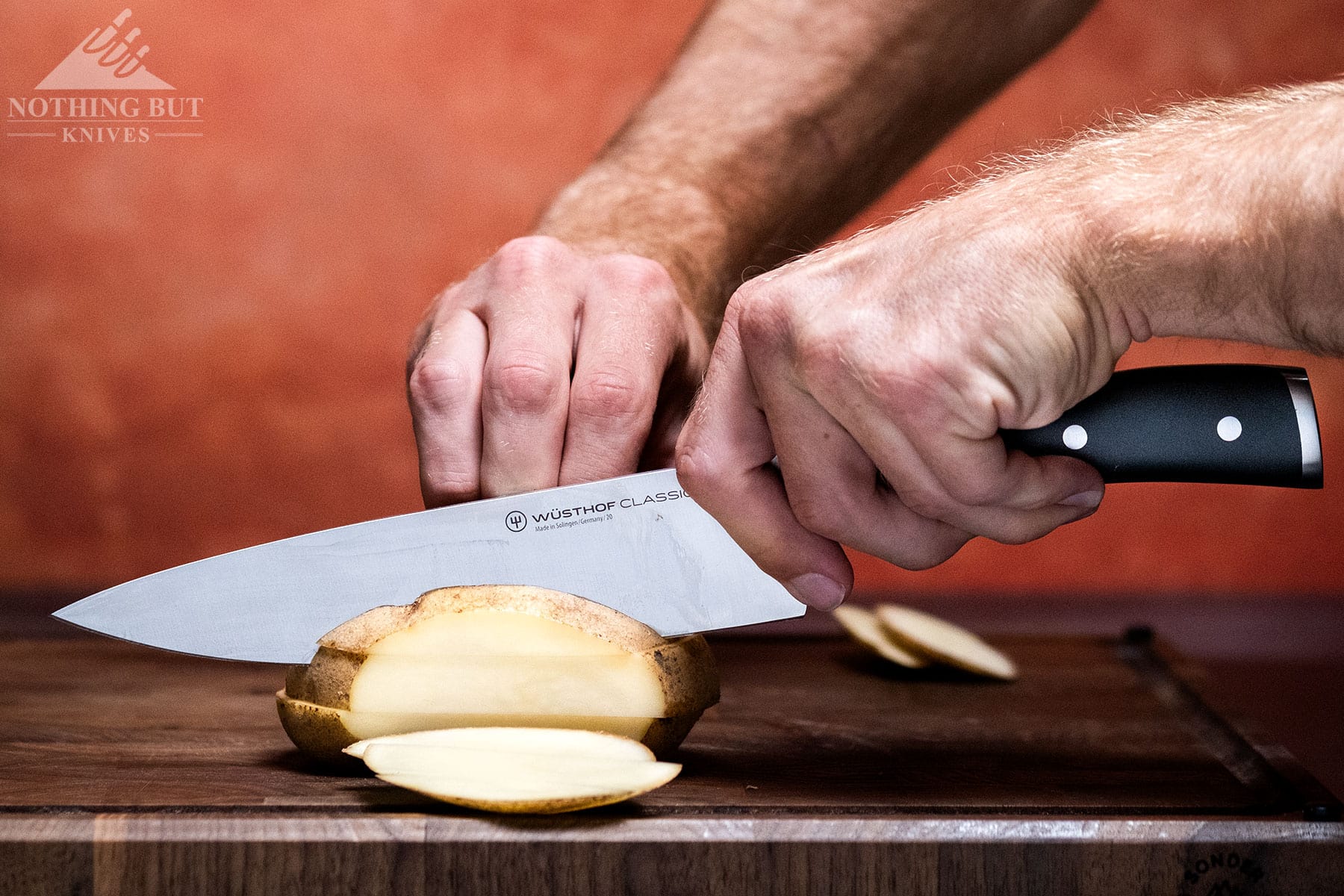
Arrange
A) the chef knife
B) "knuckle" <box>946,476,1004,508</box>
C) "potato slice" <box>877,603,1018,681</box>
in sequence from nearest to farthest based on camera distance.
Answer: "knuckle" <box>946,476,1004,508</box> → the chef knife → "potato slice" <box>877,603,1018,681</box>

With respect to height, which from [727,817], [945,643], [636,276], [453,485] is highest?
[636,276]

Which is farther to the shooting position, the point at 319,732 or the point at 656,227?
the point at 656,227

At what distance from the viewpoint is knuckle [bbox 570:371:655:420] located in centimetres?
90

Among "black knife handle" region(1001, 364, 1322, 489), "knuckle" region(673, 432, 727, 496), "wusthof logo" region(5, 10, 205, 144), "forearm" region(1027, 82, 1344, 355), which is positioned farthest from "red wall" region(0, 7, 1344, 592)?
"knuckle" region(673, 432, 727, 496)

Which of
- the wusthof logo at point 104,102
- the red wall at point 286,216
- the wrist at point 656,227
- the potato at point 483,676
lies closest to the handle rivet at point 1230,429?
the red wall at point 286,216

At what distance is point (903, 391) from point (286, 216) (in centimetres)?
65

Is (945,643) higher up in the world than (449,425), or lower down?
lower down

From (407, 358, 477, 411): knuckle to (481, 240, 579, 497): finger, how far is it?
1 cm

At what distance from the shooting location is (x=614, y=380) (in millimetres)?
905

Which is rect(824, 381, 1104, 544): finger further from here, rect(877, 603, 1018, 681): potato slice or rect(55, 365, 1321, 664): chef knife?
rect(877, 603, 1018, 681): potato slice

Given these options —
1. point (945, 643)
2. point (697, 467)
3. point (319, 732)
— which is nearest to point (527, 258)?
point (697, 467)

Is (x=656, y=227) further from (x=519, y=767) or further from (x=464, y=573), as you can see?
(x=519, y=767)

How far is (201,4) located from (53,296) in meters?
0.25

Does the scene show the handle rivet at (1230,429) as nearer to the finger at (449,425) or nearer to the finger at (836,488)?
the finger at (836,488)
